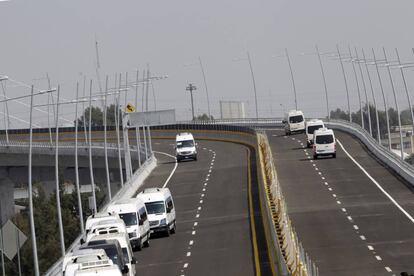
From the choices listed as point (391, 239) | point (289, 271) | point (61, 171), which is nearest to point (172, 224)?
point (391, 239)

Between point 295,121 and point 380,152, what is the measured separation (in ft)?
120

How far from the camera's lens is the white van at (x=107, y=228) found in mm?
51438

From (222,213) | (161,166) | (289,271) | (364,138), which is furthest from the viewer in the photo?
(364,138)

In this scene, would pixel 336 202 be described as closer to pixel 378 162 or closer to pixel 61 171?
pixel 378 162

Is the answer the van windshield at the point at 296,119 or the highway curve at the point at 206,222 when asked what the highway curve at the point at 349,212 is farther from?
the van windshield at the point at 296,119

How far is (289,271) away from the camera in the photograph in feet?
124

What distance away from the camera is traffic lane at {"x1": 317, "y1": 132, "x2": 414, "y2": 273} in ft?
167

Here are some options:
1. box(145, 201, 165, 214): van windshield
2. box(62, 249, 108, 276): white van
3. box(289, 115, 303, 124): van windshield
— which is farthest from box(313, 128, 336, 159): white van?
box(62, 249, 108, 276): white van

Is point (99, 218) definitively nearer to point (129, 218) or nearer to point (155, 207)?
point (129, 218)

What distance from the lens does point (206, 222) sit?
6888 cm

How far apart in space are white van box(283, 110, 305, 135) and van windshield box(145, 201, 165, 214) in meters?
76.1

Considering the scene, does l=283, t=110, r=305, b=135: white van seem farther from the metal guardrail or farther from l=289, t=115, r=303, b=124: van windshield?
the metal guardrail

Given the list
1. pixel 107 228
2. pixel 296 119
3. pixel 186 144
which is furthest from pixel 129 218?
pixel 296 119

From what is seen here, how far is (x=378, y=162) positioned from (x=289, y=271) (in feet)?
209
